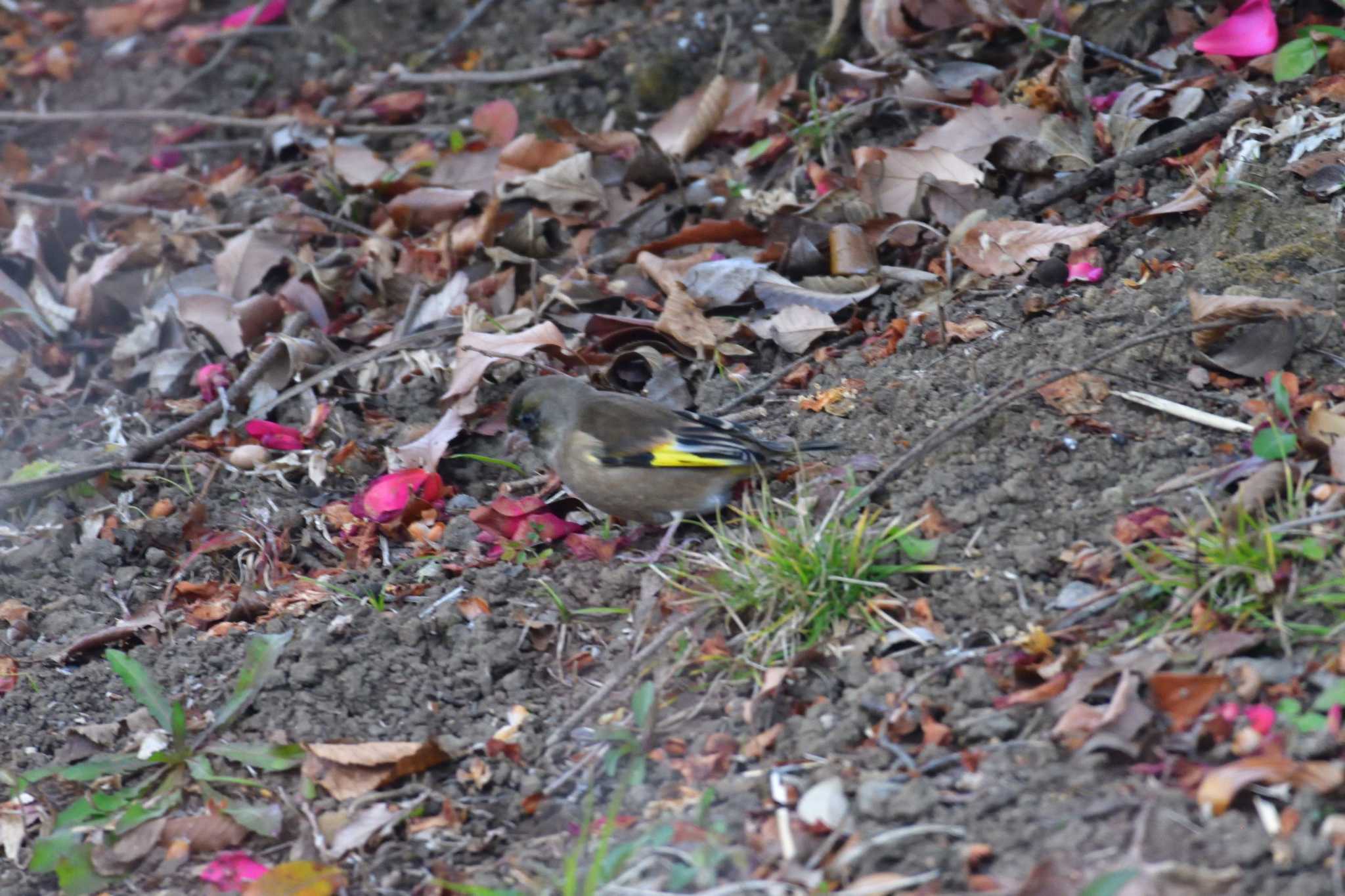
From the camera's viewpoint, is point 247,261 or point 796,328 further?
point 247,261

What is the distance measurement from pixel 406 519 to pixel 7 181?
13.7 feet

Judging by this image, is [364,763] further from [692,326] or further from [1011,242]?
[1011,242]

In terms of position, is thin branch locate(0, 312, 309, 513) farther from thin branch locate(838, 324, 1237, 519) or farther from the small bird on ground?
thin branch locate(838, 324, 1237, 519)

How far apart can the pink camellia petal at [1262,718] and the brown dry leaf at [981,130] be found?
2917mm

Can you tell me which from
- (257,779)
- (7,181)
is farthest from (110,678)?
(7,181)

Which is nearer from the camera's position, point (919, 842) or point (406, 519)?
point (919, 842)

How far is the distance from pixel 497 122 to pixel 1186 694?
468 centimetres

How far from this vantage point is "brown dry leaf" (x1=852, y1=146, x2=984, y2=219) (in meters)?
5.16

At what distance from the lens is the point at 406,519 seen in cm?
463

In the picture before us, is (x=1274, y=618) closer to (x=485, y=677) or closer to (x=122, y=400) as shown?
(x=485, y=677)

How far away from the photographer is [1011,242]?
4781mm

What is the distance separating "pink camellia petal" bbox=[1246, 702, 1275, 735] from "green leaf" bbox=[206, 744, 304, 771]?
7.62 feet

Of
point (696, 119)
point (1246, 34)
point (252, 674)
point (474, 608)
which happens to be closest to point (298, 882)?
point (252, 674)

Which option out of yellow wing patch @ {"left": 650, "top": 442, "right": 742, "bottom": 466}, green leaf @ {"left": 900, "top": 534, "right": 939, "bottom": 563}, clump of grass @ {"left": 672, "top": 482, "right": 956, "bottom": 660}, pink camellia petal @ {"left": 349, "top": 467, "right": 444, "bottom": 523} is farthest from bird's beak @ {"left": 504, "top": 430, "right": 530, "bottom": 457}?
green leaf @ {"left": 900, "top": 534, "right": 939, "bottom": 563}
